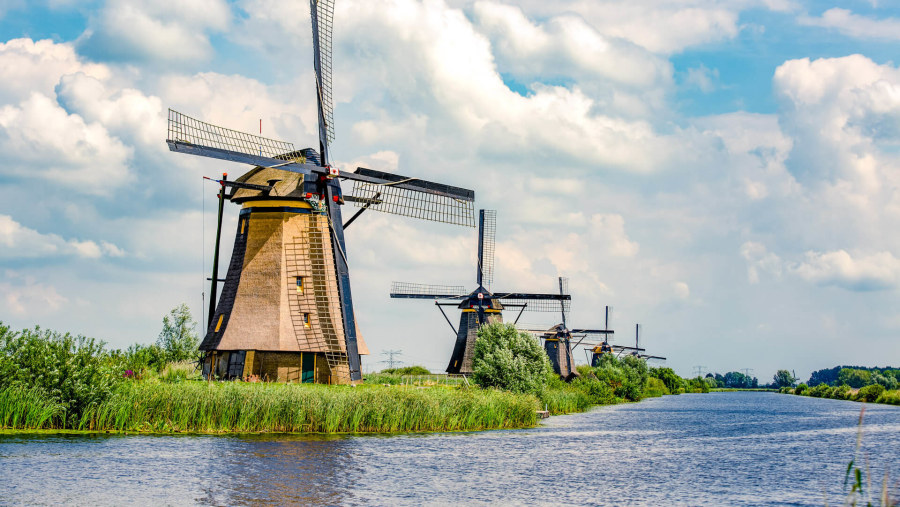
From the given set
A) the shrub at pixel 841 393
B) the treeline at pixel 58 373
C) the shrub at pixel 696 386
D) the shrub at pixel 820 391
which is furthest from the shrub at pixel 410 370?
the shrub at pixel 696 386

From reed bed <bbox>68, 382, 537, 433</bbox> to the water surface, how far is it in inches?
30.7

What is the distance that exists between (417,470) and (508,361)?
765 inches

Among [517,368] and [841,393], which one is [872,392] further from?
[517,368]

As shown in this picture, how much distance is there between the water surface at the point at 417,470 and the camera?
602 inches

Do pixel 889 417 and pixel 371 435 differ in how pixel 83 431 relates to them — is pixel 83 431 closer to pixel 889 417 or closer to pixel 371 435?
pixel 371 435

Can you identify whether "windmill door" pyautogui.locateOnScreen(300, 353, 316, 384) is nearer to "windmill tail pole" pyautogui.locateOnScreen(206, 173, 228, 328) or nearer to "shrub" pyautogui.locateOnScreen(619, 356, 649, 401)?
"windmill tail pole" pyautogui.locateOnScreen(206, 173, 228, 328)

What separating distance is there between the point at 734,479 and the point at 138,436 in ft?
50.5

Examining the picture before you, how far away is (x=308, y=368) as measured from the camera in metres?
31.0

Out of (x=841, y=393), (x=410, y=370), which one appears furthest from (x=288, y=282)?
(x=841, y=393)

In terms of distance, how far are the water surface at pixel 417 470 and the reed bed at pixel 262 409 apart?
0.78 metres

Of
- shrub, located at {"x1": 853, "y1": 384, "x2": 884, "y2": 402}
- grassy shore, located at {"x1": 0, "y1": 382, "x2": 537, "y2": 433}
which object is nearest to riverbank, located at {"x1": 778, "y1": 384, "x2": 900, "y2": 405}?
shrub, located at {"x1": 853, "y1": 384, "x2": 884, "y2": 402}

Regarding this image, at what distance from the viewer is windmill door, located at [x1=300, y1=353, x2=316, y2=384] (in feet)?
101

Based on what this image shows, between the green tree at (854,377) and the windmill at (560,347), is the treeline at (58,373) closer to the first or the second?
the windmill at (560,347)

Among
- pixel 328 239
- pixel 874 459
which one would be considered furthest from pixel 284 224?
pixel 874 459
